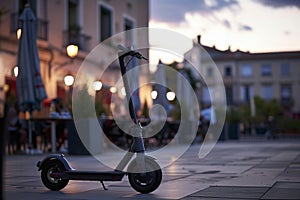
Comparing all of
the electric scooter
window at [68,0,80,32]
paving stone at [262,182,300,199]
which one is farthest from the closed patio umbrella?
A: window at [68,0,80,32]

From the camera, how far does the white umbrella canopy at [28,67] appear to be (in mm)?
13906

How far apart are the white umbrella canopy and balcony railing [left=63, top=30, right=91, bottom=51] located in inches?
367

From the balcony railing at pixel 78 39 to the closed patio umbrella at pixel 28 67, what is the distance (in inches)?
367

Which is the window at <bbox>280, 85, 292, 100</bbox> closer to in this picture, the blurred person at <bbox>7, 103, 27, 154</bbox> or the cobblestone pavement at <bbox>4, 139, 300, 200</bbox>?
the blurred person at <bbox>7, 103, 27, 154</bbox>

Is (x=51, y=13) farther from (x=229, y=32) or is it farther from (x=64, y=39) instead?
(x=229, y=32)

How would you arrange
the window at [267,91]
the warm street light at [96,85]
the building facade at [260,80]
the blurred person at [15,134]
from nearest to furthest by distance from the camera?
the blurred person at [15,134] < the warm street light at [96,85] < the building facade at [260,80] < the window at [267,91]

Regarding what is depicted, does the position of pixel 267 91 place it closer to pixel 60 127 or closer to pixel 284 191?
pixel 60 127

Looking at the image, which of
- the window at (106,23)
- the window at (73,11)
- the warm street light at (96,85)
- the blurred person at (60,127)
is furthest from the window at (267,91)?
the blurred person at (60,127)

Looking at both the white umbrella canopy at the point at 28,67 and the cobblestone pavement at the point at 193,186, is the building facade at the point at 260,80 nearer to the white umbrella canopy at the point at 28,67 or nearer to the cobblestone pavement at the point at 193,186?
the white umbrella canopy at the point at 28,67

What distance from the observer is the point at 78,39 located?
24656 mm

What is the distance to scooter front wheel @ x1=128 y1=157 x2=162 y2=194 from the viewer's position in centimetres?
614

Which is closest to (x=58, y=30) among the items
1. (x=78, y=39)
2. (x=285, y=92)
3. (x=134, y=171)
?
(x=78, y=39)

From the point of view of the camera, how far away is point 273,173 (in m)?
8.26

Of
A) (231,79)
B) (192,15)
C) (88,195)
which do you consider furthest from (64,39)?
(231,79)
